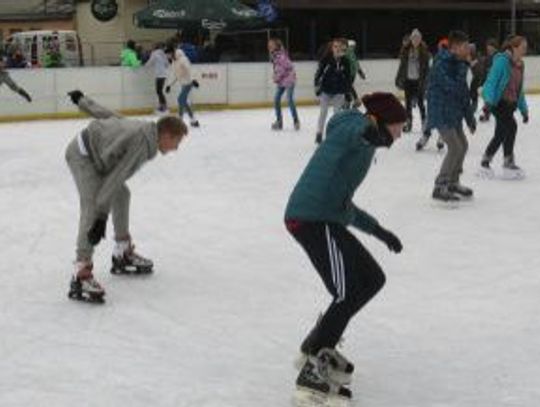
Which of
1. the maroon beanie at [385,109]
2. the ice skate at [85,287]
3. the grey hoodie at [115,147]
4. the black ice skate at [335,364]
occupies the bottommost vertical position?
the ice skate at [85,287]

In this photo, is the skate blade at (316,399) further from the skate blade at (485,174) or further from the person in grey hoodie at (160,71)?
the person in grey hoodie at (160,71)

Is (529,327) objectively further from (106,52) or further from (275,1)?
(106,52)

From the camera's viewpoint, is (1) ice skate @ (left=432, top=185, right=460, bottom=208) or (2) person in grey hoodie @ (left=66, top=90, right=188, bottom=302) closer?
(2) person in grey hoodie @ (left=66, top=90, right=188, bottom=302)

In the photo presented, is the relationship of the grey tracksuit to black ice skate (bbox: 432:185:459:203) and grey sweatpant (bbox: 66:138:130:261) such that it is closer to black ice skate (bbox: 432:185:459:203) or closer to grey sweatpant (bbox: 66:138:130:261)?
grey sweatpant (bbox: 66:138:130:261)

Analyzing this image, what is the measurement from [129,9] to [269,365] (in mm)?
23044

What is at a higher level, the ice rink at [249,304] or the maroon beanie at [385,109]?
the maroon beanie at [385,109]

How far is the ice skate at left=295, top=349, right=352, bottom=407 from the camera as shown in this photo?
3.71 meters

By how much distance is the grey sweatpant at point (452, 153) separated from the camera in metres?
8.00

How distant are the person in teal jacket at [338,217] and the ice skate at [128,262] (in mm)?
2242

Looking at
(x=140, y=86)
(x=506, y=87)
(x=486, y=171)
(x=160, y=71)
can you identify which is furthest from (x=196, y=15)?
(x=506, y=87)

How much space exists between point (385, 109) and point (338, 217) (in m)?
0.43

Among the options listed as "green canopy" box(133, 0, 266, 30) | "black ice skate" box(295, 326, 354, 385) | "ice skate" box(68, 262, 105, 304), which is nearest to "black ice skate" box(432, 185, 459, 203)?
"ice skate" box(68, 262, 105, 304)

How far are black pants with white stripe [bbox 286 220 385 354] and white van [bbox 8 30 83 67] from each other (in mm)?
20746

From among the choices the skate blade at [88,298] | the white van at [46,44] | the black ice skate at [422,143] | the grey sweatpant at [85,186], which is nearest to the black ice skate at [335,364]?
the grey sweatpant at [85,186]
